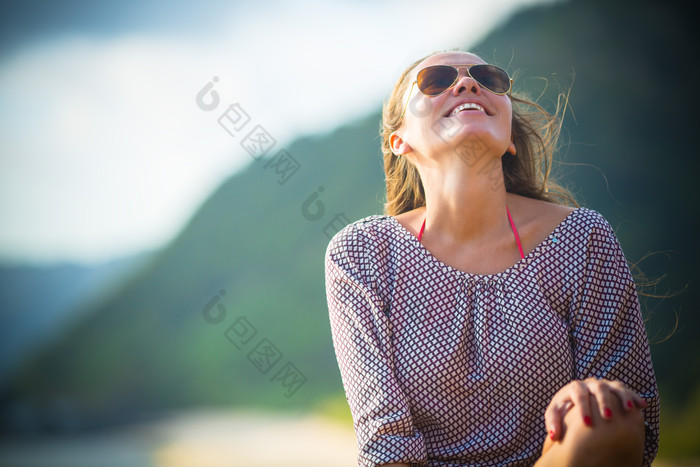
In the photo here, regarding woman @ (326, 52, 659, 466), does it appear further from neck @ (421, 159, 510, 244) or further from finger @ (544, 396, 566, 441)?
finger @ (544, 396, 566, 441)

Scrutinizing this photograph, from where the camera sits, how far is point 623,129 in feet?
13.2

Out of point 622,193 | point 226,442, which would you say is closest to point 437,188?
point 622,193

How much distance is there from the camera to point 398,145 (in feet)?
7.53

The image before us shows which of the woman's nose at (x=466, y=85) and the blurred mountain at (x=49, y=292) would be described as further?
the blurred mountain at (x=49, y=292)

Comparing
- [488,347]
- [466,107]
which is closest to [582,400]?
[488,347]

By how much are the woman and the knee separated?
27cm

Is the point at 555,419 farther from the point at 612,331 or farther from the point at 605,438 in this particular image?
the point at 612,331

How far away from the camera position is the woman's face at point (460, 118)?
199 centimetres

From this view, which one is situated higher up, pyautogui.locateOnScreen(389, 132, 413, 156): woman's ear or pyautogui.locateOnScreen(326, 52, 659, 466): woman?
pyautogui.locateOnScreen(389, 132, 413, 156): woman's ear

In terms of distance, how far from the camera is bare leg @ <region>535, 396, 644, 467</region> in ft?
4.47

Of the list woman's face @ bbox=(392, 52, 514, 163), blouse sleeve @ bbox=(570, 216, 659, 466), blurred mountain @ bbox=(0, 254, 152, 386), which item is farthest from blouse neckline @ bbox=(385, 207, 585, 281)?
blurred mountain @ bbox=(0, 254, 152, 386)

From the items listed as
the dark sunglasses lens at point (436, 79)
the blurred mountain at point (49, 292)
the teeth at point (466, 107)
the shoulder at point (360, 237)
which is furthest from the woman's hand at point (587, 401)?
the blurred mountain at point (49, 292)

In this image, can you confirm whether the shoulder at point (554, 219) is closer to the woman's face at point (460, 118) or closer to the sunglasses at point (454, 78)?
the woman's face at point (460, 118)

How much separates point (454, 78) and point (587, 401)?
45.5 inches
